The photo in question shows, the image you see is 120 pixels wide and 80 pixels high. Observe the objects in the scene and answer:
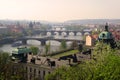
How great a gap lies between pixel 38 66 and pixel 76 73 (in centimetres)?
1708

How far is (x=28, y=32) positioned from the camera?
164 m

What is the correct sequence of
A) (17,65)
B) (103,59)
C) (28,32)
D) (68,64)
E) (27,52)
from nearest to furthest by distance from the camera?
(103,59), (68,64), (17,65), (27,52), (28,32)

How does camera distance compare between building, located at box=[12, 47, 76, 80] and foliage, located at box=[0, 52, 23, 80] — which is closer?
foliage, located at box=[0, 52, 23, 80]

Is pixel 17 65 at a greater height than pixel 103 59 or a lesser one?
lesser

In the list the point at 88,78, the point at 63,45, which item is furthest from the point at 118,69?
the point at 63,45

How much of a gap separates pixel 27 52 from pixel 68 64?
34.5ft

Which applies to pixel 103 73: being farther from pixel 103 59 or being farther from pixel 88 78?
pixel 103 59

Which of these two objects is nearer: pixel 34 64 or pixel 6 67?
pixel 6 67

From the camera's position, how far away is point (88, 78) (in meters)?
22.6

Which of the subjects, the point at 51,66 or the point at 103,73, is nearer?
the point at 103,73

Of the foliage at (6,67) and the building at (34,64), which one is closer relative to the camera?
the foliage at (6,67)

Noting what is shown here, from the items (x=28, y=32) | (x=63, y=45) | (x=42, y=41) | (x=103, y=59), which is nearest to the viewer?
(x=103, y=59)

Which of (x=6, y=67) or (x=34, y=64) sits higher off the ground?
(x=6, y=67)

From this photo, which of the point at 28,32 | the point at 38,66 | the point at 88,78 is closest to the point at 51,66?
the point at 38,66
